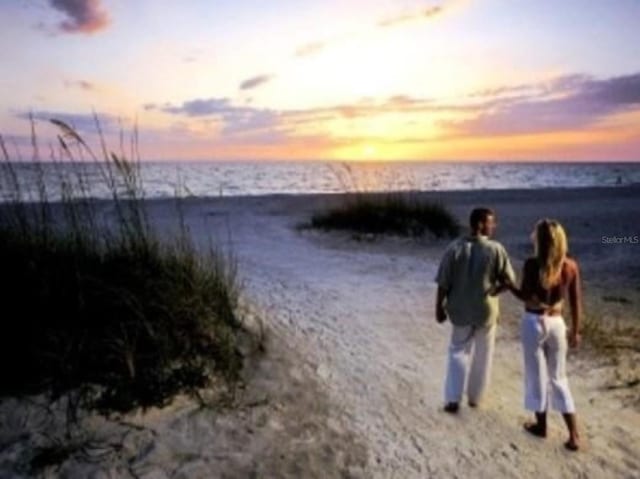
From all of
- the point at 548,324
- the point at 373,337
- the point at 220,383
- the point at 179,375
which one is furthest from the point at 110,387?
the point at 548,324

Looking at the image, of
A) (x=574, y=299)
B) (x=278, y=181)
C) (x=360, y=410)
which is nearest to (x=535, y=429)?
(x=574, y=299)

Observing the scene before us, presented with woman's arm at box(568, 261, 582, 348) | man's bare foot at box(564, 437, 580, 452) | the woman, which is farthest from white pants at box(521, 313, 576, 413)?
man's bare foot at box(564, 437, 580, 452)

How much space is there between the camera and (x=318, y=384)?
18.7 feet

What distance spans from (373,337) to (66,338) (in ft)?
10.1

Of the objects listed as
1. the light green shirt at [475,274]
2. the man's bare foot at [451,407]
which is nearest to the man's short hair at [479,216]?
the light green shirt at [475,274]

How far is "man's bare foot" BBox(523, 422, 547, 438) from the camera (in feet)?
16.7

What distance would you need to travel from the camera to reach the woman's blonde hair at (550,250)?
4746mm

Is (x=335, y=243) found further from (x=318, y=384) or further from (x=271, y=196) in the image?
(x=271, y=196)

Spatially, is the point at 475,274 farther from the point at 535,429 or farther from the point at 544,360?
the point at 535,429

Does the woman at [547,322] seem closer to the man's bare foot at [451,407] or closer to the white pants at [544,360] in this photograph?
the white pants at [544,360]

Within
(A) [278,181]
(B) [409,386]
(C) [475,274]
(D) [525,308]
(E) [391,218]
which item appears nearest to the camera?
(D) [525,308]

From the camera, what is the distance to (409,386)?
5848mm

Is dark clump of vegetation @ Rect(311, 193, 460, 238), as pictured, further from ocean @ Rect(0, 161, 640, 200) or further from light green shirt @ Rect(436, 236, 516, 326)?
light green shirt @ Rect(436, 236, 516, 326)

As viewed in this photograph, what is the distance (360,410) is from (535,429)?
1.35 meters
